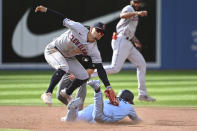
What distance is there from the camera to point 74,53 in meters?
7.79

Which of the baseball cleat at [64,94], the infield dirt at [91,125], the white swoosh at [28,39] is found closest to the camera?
the infield dirt at [91,125]

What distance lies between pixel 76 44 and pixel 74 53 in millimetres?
270

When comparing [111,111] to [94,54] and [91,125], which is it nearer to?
[91,125]

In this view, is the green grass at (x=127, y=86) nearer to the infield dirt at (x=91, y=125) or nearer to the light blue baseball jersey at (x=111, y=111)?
the infield dirt at (x=91, y=125)

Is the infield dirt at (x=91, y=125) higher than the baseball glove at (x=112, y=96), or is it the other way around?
the baseball glove at (x=112, y=96)

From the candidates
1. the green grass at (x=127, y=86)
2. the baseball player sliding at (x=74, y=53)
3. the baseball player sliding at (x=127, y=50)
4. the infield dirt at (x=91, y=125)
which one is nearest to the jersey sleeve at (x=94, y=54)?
the baseball player sliding at (x=74, y=53)

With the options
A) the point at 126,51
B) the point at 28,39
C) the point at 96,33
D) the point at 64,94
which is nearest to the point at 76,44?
the point at 96,33

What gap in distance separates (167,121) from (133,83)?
18.5ft

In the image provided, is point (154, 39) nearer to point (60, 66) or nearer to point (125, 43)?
point (125, 43)

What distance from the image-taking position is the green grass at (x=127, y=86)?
33.3ft

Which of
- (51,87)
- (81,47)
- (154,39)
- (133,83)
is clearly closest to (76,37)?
(81,47)

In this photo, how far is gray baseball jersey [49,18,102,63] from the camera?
7426 millimetres

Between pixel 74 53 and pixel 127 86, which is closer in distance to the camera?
pixel 74 53

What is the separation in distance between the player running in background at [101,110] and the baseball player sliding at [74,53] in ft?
0.40
